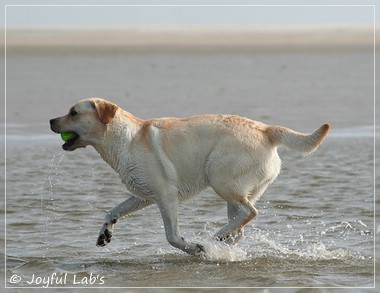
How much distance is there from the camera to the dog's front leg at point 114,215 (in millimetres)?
8664

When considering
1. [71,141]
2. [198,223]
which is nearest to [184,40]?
[198,223]

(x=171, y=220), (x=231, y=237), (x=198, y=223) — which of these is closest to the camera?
(x=171, y=220)

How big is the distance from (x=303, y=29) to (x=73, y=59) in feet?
89.4

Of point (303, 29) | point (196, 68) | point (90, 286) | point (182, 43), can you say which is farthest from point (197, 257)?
point (303, 29)

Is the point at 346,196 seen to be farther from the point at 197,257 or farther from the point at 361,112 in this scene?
the point at 361,112

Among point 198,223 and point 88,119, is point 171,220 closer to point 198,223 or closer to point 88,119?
point 88,119

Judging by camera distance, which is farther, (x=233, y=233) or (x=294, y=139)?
(x=233, y=233)

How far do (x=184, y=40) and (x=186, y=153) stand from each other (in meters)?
40.9

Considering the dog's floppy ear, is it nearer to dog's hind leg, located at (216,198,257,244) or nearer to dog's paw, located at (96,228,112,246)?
dog's paw, located at (96,228,112,246)

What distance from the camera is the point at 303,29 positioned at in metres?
59.0

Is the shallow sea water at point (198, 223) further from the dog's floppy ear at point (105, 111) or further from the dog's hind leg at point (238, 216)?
the dog's floppy ear at point (105, 111)

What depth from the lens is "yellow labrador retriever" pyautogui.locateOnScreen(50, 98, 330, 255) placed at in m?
8.40

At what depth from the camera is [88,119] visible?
8.55m

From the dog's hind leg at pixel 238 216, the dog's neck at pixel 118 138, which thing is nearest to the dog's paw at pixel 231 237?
the dog's hind leg at pixel 238 216
